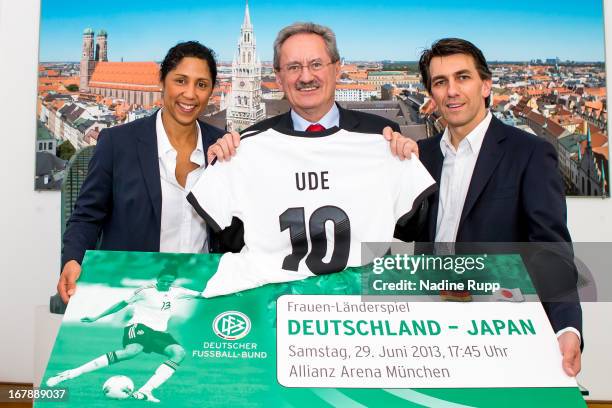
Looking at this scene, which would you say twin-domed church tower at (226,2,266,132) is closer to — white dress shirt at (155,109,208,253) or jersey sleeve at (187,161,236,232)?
white dress shirt at (155,109,208,253)

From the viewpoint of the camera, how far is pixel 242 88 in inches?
116

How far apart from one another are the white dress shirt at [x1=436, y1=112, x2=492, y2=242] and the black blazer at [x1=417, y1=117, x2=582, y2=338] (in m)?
0.04

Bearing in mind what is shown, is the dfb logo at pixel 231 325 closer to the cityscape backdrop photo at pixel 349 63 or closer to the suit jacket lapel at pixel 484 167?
the suit jacket lapel at pixel 484 167

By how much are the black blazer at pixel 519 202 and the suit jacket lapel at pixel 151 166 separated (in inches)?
37.9

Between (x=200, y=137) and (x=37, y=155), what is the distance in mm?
1631

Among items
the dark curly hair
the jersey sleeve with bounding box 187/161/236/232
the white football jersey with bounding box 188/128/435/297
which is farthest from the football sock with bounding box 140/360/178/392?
the dark curly hair

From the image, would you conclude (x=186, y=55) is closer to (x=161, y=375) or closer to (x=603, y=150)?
(x=161, y=375)

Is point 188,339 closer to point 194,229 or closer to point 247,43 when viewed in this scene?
point 194,229

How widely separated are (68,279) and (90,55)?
1.93 meters

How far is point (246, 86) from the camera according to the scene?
2934 millimetres

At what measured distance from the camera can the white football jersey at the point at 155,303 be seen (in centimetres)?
125

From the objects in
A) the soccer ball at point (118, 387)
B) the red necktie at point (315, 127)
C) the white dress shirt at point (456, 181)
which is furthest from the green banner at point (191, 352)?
the red necktie at point (315, 127)

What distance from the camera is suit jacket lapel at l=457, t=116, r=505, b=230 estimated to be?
1.67 m

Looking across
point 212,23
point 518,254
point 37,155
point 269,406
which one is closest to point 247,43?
point 212,23
